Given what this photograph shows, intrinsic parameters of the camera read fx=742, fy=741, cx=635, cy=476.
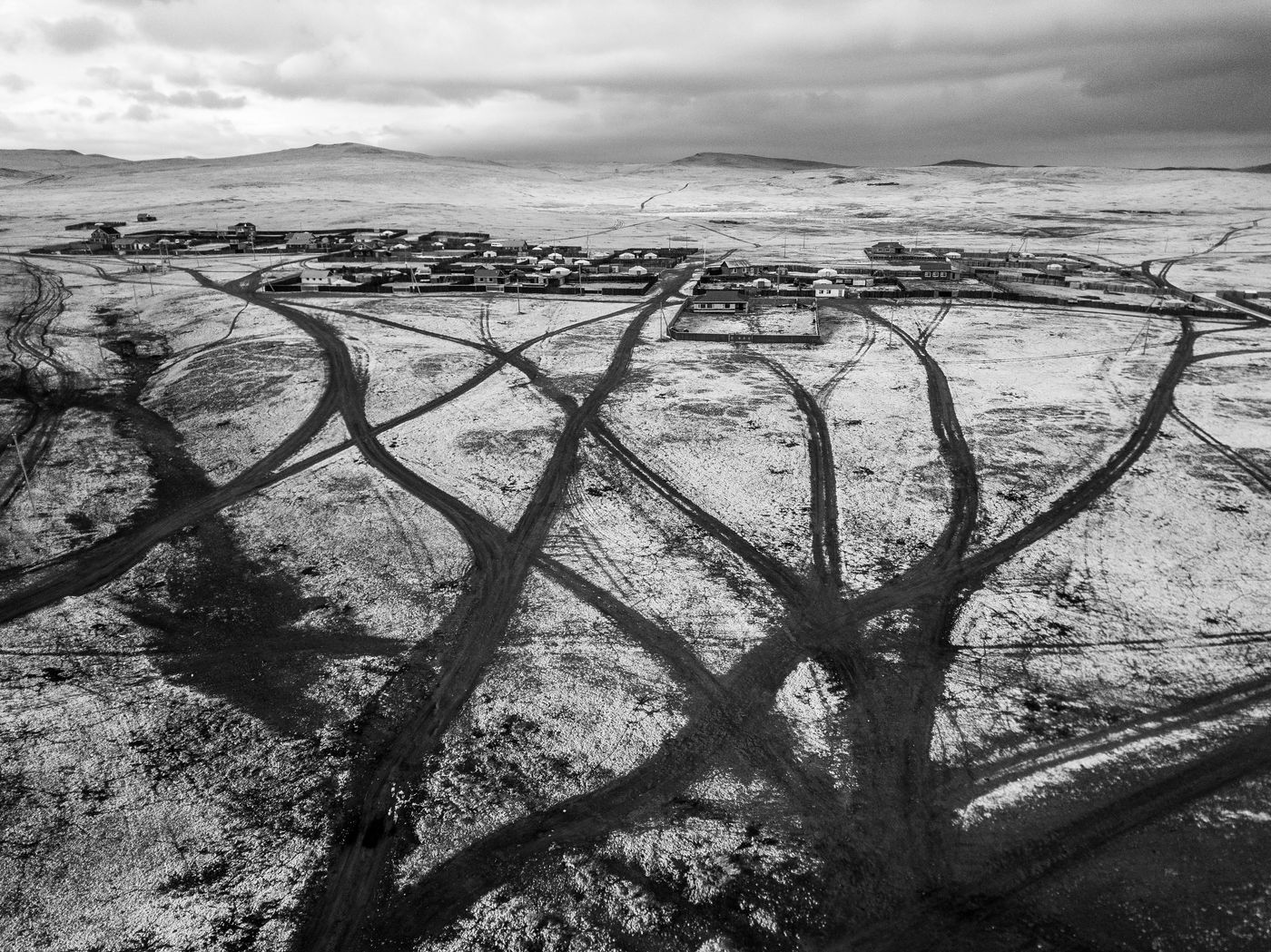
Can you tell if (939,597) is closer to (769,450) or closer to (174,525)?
(769,450)

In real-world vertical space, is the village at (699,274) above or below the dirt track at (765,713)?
above

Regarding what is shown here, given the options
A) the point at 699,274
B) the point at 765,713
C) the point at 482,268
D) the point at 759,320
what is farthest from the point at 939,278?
the point at 765,713

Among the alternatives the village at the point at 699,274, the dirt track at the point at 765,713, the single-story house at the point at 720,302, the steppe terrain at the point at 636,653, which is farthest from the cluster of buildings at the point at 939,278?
the dirt track at the point at 765,713

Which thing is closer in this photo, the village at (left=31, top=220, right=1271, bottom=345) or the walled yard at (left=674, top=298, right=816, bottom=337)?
the walled yard at (left=674, top=298, right=816, bottom=337)

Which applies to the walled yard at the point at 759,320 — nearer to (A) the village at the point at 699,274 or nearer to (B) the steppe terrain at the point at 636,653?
(A) the village at the point at 699,274

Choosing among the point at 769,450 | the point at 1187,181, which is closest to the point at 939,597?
the point at 769,450

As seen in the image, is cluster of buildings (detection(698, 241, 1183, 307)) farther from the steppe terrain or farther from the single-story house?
the steppe terrain

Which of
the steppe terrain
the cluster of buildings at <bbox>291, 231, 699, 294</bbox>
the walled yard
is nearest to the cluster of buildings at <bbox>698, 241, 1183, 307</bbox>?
the walled yard

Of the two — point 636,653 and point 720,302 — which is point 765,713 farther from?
A: point 720,302
